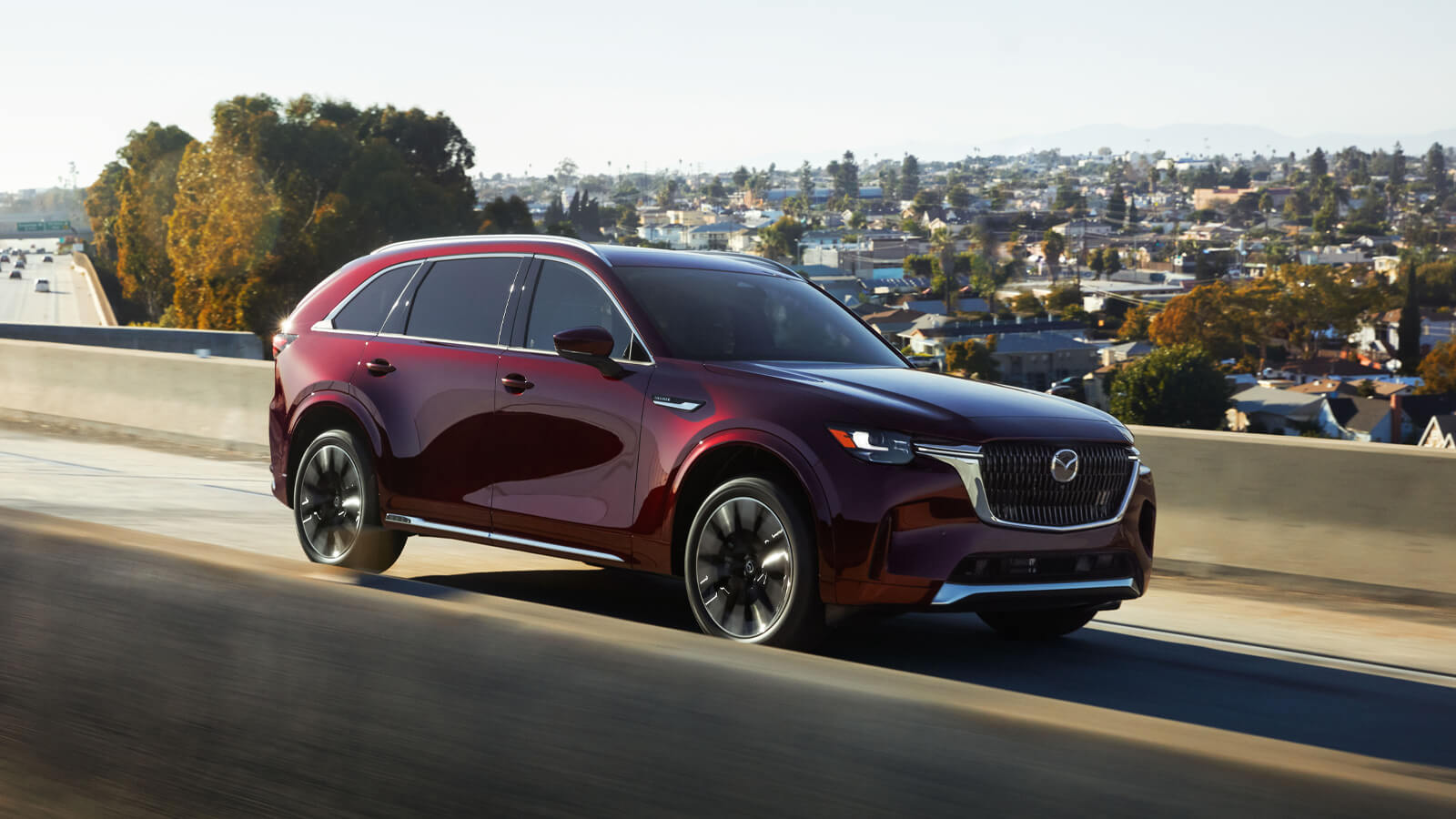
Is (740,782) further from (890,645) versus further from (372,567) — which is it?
(372,567)

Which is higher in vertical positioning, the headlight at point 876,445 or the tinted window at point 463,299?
the tinted window at point 463,299

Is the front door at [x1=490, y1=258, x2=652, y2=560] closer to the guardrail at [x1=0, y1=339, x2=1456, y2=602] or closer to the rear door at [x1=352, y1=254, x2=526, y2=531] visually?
the rear door at [x1=352, y1=254, x2=526, y2=531]

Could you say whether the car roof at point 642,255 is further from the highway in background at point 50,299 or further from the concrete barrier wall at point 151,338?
the highway in background at point 50,299

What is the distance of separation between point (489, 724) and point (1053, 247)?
173 metres

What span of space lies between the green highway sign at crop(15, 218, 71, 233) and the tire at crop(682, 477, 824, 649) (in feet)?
581

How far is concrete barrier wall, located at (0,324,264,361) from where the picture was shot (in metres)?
27.6

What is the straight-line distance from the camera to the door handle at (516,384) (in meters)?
7.64

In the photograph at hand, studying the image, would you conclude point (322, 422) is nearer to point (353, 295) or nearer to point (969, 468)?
point (353, 295)

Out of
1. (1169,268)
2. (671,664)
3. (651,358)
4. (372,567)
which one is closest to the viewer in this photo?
(671,664)

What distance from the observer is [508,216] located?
246 ft

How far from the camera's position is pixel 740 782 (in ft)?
7.11

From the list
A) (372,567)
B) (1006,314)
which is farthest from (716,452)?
(1006,314)

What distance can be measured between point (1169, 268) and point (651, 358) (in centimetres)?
18136

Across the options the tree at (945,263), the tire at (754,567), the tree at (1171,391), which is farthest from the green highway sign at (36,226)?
the tire at (754,567)
